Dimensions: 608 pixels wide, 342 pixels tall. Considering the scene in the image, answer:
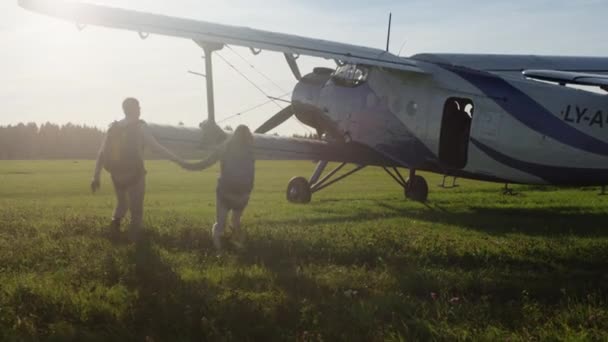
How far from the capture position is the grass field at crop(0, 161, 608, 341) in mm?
5449

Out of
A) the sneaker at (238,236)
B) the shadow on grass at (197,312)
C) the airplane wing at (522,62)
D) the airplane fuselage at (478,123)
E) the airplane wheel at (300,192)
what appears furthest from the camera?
the airplane wheel at (300,192)

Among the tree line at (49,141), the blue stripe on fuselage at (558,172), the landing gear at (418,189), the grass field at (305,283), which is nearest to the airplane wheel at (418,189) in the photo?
the landing gear at (418,189)

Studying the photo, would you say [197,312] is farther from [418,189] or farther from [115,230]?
[418,189]

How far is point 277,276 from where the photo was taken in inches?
283

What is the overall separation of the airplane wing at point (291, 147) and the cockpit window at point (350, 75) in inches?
59.5

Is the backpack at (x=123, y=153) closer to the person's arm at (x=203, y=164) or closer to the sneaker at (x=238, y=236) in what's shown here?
the person's arm at (x=203, y=164)

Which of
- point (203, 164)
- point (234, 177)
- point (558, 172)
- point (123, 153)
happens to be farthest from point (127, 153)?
point (558, 172)

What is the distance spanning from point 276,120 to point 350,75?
3372 mm

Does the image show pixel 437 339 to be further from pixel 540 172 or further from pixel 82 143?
pixel 82 143

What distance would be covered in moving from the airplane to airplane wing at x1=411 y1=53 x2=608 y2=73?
3cm

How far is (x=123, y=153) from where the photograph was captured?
28.9ft

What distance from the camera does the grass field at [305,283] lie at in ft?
17.9

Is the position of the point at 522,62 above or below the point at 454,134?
above

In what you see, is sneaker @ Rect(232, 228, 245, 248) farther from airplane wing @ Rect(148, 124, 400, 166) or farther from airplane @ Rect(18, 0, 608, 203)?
airplane wing @ Rect(148, 124, 400, 166)
